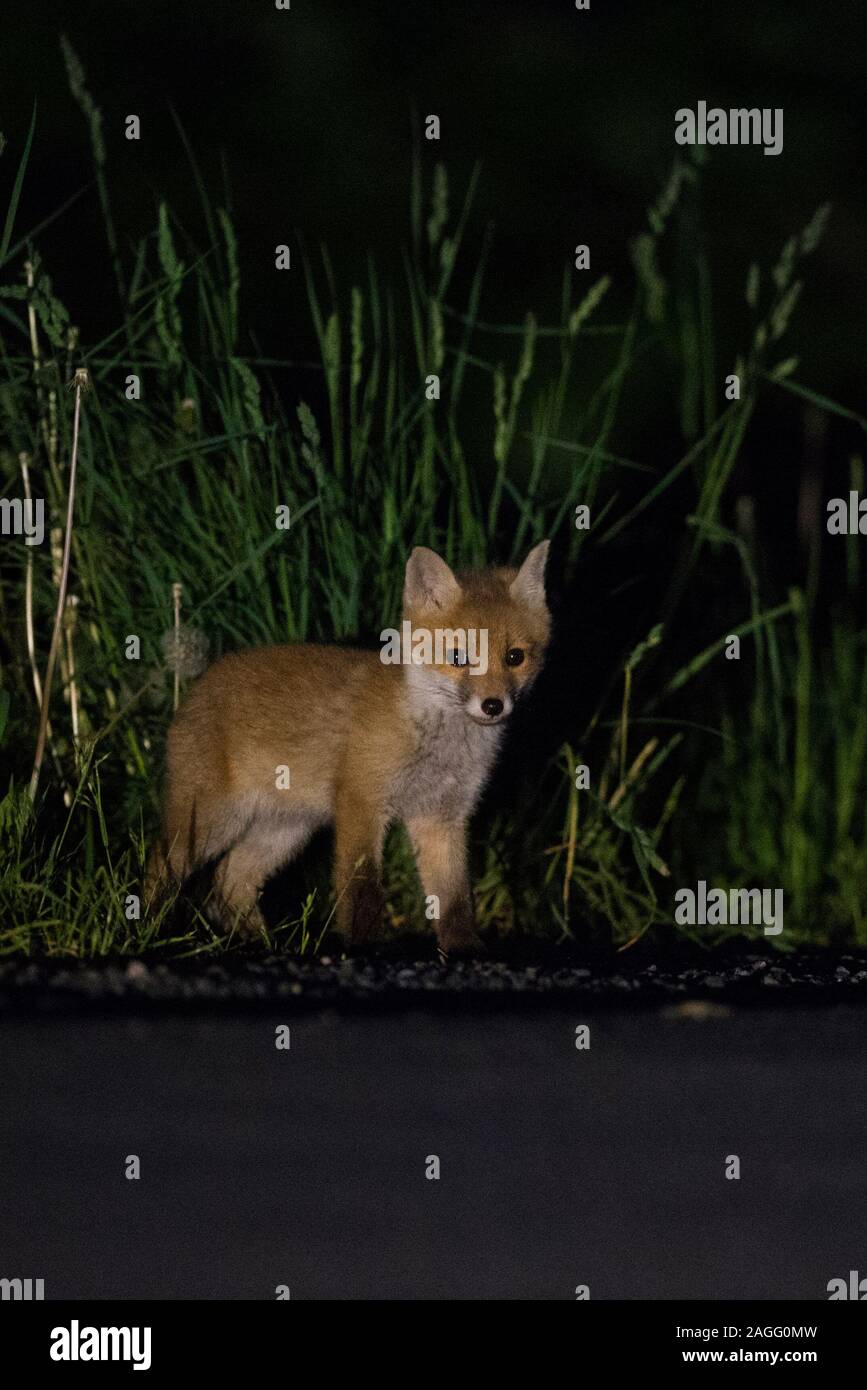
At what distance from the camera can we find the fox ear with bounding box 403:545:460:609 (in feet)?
21.2

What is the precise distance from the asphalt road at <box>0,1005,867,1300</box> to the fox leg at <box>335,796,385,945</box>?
1.59 metres

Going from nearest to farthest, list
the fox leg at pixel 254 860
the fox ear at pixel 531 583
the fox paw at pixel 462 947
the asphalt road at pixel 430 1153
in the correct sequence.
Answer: the asphalt road at pixel 430 1153 → the fox paw at pixel 462 947 → the fox ear at pixel 531 583 → the fox leg at pixel 254 860

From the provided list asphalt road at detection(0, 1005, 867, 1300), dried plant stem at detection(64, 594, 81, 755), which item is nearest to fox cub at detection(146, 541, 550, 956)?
dried plant stem at detection(64, 594, 81, 755)

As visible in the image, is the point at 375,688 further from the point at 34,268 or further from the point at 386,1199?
the point at 386,1199

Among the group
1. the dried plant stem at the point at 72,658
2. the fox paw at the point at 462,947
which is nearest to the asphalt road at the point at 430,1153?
the fox paw at the point at 462,947

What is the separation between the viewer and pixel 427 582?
655 cm

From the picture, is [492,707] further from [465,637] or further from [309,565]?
[309,565]

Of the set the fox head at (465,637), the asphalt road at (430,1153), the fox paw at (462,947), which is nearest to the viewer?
the asphalt road at (430,1153)

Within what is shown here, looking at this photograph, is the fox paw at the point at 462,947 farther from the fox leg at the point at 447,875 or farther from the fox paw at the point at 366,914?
the fox paw at the point at 366,914

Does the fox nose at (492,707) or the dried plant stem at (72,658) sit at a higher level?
the dried plant stem at (72,658)

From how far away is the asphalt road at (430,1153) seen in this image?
14.5ft

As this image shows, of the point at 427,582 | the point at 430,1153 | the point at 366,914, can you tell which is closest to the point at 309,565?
the point at 427,582

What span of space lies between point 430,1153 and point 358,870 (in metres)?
1.84

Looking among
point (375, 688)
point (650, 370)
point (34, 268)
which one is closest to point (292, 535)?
point (375, 688)
